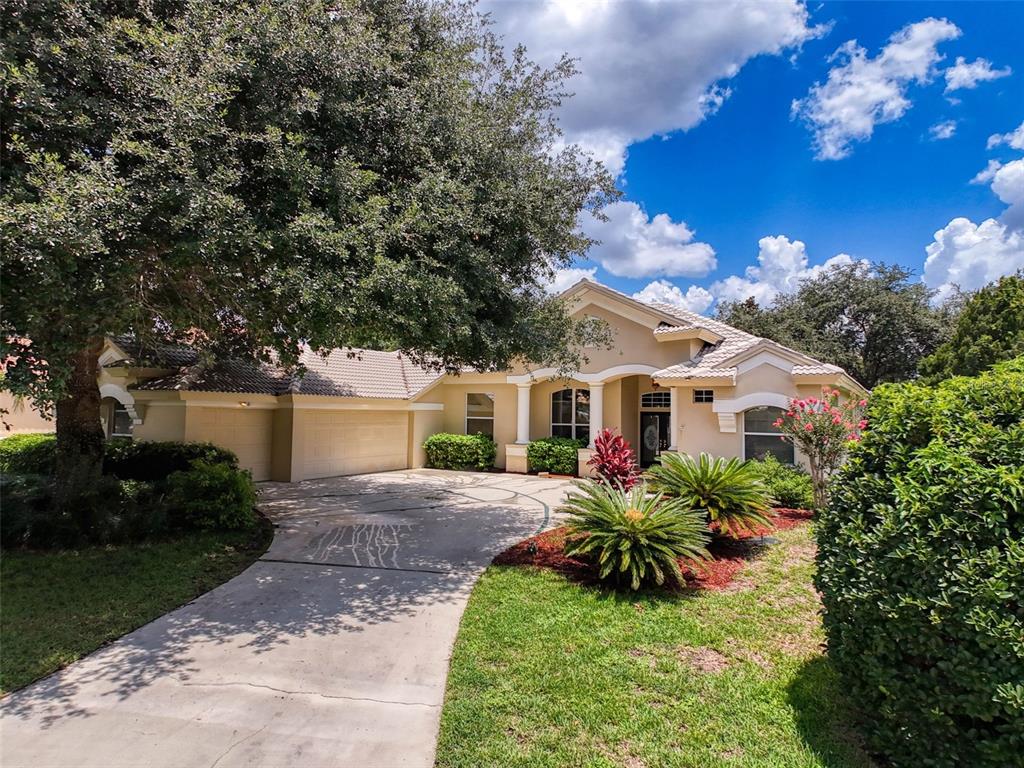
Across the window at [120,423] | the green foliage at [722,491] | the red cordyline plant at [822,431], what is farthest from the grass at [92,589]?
the window at [120,423]

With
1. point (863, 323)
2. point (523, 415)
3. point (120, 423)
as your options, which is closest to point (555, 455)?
point (523, 415)

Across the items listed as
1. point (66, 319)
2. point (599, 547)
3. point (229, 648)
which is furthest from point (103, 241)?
point (599, 547)

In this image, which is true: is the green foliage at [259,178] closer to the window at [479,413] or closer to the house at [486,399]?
the house at [486,399]

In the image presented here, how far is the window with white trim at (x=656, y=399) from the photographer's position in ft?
61.1

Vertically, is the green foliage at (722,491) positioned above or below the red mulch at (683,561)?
above

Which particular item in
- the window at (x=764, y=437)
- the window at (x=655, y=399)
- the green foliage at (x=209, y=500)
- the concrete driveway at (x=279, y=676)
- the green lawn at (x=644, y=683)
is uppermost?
the window at (x=655, y=399)

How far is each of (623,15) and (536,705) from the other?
1003 cm

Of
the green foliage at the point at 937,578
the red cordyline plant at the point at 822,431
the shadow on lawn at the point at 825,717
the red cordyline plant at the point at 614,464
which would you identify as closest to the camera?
the green foliage at the point at 937,578

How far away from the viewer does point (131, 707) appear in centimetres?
406

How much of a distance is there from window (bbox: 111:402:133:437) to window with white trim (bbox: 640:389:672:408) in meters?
17.8

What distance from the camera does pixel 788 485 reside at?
11.5 meters

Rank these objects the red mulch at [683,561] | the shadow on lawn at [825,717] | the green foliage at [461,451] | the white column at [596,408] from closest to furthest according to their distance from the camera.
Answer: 1. the shadow on lawn at [825,717]
2. the red mulch at [683,561]
3. the white column at [596,408]
4. the green foliage at [461,451]

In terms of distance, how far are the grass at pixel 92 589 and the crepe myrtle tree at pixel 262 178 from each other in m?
2.04

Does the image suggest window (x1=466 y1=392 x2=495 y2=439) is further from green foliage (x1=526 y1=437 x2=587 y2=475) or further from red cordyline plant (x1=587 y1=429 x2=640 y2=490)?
red cordyline plant (x1=587 y1=429 x2=640 y2=490)
